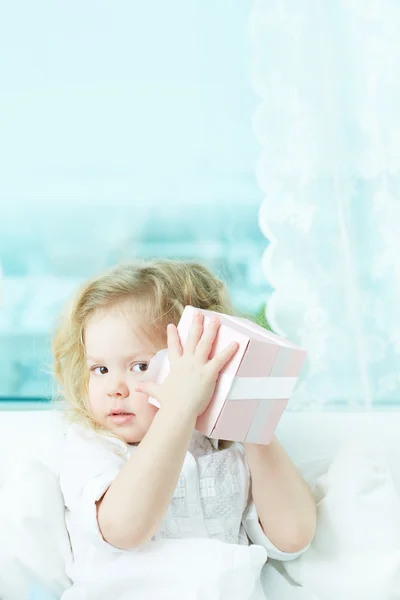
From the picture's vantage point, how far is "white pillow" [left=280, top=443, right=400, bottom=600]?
103 cm

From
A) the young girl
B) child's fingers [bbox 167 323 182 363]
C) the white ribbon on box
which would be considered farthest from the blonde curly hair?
the white ribbon on box

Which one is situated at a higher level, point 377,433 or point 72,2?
point 72,2

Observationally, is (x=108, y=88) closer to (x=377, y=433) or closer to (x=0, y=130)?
(x=0, y=130)

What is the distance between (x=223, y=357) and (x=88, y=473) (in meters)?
0.26

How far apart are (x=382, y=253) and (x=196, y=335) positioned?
63 centimetres

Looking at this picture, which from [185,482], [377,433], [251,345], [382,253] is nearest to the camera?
[251,345]

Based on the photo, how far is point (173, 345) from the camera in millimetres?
944

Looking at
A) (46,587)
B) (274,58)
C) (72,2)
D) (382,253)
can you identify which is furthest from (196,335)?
(72,2)

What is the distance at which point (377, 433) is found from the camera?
1.27 meters

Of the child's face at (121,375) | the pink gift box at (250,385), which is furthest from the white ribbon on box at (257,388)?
the child's face at (121,375)

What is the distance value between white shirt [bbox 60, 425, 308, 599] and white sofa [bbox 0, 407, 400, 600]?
4 centimetres

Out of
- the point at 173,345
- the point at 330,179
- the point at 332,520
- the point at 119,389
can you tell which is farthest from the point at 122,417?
the point at 330,179

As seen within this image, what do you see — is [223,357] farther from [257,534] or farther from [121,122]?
[121,122]

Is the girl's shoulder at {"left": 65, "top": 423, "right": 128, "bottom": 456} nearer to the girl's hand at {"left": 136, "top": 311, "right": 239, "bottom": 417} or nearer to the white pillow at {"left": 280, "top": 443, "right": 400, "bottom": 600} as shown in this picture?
the girl's hand at {"left": 136, "top": 311, "right": 239, "bottom": 417}
